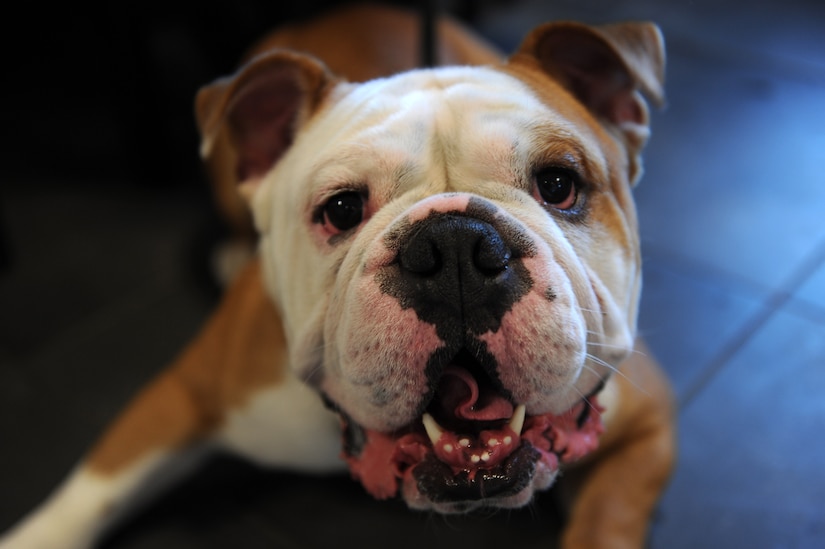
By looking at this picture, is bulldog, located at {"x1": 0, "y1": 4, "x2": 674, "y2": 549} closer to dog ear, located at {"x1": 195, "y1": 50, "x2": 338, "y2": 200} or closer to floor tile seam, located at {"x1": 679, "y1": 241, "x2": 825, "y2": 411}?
dog ear, located at {"x1": 195, "y1": 50, "x2": 338, "y2": 200}

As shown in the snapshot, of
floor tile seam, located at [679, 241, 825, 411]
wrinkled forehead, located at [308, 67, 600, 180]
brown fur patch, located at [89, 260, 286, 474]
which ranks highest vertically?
wrinkled forehead, located at [308, 67, 600, 180]

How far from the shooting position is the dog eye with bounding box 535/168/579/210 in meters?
1.07

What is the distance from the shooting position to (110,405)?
5.89 ft

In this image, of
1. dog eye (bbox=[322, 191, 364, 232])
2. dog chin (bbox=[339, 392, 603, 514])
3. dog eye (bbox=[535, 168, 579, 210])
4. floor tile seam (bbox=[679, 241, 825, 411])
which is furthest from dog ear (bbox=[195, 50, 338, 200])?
floor tile seam (bbox=[679, 241, 825, 411])

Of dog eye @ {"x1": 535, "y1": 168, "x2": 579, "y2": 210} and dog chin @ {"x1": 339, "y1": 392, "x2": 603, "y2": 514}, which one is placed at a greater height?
dog eye @ {"x1": 535, "y1": 168, "x2": 579, "y2": 210}

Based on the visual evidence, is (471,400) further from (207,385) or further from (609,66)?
(207,385)

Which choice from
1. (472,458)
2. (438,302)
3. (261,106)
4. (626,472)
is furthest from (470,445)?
(261,106)

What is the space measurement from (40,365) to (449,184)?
1277 millimetres

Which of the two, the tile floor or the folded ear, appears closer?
the folded ear

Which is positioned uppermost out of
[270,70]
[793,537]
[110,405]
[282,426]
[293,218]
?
[270,70]

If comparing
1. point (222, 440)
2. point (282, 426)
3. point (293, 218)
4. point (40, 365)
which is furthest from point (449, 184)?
point (40, 365)

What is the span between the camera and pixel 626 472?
1.42m

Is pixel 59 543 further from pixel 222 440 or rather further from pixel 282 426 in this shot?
pixel 282 426

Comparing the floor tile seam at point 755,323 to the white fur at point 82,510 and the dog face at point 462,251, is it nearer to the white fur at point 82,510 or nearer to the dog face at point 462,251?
the dog face at point 462,251
